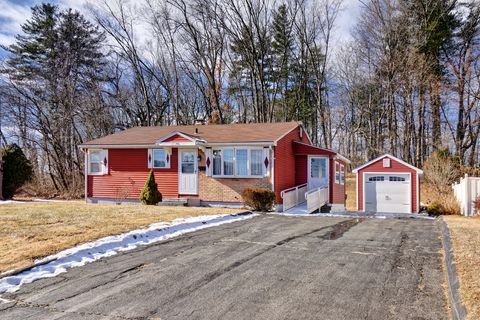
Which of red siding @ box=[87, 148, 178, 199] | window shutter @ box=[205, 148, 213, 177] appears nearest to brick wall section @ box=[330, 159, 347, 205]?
window shutter @ box=[205, 148, 213, 177]

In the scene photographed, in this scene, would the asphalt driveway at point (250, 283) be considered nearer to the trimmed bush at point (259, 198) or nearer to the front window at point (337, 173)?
the trimmed bush at point (259, 198)

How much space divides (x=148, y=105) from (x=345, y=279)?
28215 mm

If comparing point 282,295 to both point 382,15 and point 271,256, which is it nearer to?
point 271,256

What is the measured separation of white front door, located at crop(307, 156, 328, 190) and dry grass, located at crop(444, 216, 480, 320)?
9951 mm

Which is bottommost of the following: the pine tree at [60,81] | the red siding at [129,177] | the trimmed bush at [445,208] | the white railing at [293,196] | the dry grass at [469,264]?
the trimmed bush at [445,208]

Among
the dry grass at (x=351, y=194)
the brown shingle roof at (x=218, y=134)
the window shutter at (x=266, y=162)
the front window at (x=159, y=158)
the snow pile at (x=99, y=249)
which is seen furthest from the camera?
the dry grass at (x=351, y=194)

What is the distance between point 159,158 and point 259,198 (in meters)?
5.87

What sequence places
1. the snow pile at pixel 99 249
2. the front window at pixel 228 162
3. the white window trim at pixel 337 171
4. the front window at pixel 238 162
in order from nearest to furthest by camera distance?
the snow pile at pixel 99 249 → the front window at pixel 238 162 → the front window at pixel 228 162 → the white window trim at pixel 337 171

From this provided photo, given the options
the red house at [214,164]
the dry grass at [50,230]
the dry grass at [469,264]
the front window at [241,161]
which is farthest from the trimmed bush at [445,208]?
the dry grass at [50,230]

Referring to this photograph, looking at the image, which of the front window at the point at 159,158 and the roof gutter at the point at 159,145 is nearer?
the roof gutter at the point at 159,145

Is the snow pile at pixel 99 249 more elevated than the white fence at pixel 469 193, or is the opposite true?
the white fence at pixel 469 193

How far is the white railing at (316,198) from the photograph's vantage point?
16.1 meters

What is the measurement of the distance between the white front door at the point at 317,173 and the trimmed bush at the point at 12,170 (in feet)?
53.1

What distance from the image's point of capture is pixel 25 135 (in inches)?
1271
